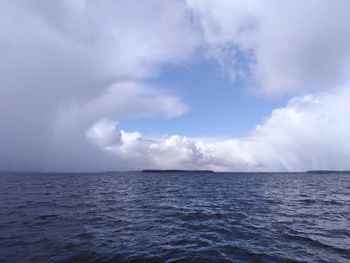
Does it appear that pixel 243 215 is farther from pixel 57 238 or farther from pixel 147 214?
pixel 57 238

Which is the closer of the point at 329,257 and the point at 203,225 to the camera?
the point at 329,257

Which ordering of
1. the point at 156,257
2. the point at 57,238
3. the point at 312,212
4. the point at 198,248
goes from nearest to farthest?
the point at 156,257 < the point at 198,248 < the point at 57,238 < the point at 312,212

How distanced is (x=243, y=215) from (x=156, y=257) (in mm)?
12395

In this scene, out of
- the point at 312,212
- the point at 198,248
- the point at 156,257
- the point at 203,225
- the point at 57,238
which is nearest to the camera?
the point at 156,257

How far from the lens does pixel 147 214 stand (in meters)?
23.0

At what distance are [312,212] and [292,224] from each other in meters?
7.00

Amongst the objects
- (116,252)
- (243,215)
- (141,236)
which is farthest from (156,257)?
(243,215)

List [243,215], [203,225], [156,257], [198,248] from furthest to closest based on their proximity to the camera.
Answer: [243,215] → [203,225] → [198,248] → [156,257]

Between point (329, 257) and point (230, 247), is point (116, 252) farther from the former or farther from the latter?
point (329, 257)

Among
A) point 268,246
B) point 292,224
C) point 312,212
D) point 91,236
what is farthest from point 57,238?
point 312,212

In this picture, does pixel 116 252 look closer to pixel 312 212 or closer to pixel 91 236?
pixel 91 236

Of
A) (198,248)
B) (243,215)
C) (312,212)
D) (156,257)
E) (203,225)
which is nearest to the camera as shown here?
(156,257)

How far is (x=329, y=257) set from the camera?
1280 cm

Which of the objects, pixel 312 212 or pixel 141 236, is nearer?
pixel 141 236
